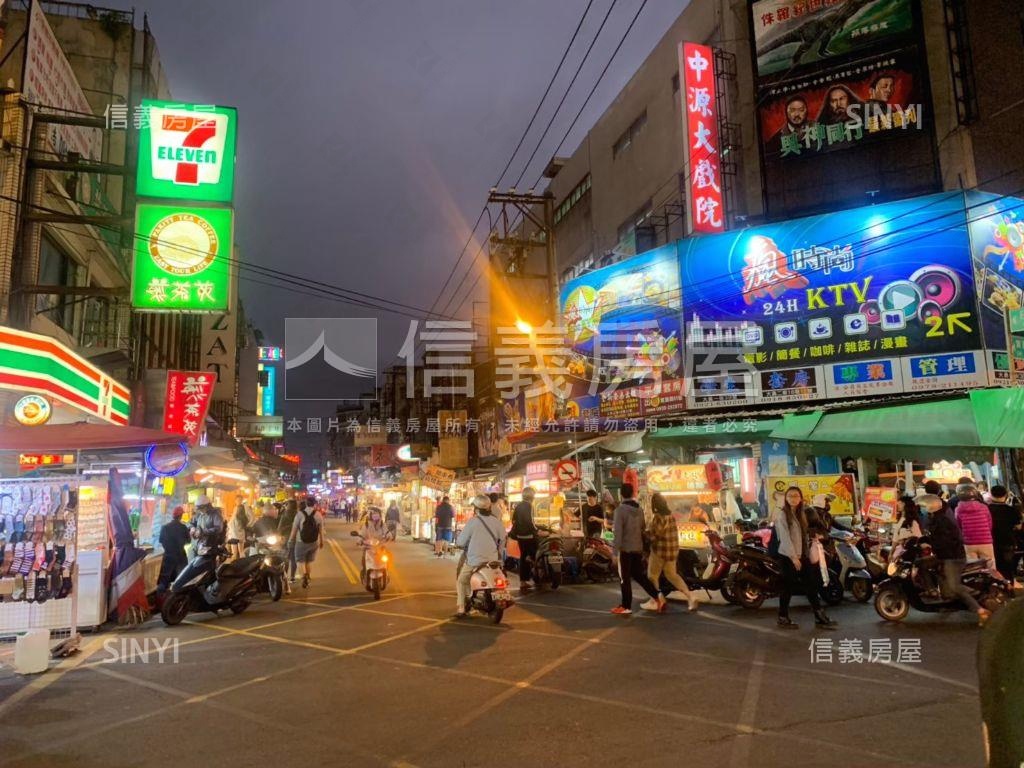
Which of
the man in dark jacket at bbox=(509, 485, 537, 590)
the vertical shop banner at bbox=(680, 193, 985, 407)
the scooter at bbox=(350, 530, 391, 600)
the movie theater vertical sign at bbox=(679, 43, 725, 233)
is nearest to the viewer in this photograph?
the scooter at bbox=(350, 530, 391, 600)

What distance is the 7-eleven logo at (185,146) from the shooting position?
1560cm

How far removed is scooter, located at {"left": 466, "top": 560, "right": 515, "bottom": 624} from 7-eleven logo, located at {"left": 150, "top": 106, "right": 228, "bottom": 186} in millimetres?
10726

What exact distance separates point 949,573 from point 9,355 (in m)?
13.6

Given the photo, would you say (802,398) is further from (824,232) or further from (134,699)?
(134,699)

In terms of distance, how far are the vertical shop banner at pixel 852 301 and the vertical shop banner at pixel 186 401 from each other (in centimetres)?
1409

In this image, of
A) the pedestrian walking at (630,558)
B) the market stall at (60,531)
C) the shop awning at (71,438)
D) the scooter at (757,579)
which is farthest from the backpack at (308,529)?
the scooter at (757,579)

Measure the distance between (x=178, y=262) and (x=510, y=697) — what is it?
40.9ft

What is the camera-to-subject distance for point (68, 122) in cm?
1419

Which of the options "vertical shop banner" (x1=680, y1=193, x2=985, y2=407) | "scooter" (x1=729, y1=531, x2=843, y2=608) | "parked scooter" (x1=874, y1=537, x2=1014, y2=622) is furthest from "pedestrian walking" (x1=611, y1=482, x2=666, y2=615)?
"vertical shop banner" (x1=680, y1=193, x2=985, y2=407)

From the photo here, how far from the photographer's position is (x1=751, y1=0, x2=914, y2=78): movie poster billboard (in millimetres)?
19250

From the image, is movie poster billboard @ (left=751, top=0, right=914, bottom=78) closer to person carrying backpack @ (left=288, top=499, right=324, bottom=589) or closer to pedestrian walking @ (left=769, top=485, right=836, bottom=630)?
pedestrian walking @ (left=769, top=485, right=836, bottom=630)

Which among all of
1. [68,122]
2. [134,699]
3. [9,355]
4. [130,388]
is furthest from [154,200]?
[134,699]

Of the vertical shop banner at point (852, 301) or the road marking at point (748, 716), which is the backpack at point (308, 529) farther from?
the vertical shop banner at point (852, 301)

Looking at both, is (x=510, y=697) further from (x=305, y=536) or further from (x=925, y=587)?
(x=305, y=536)
